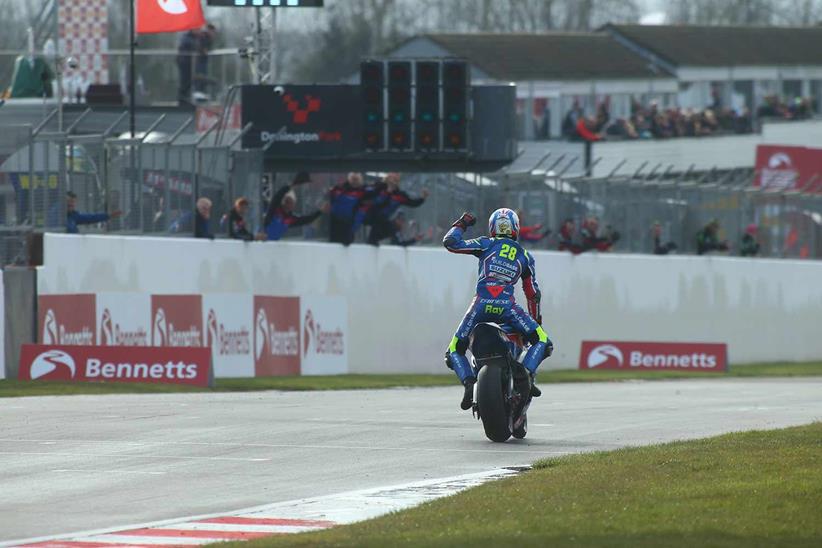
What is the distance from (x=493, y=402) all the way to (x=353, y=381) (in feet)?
45.2

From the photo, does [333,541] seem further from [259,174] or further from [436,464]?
[259,174]

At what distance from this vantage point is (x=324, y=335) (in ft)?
104

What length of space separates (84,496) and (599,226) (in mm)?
28115

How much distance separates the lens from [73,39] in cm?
3916

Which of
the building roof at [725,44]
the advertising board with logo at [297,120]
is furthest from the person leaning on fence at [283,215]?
the building roof at [725,44]

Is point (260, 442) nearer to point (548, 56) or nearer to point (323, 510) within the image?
point (323, 510)

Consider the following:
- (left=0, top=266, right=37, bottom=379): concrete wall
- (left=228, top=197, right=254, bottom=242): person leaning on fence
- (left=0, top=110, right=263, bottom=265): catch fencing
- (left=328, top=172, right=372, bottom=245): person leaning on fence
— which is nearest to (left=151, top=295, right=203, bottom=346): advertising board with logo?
(left=0, top=110, right=263, bottom=265): catch fencing

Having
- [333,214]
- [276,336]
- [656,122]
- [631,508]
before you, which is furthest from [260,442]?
[656,122]

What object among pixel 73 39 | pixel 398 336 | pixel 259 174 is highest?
pixel 73 39

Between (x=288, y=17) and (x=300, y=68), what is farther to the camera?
(x=288, y=17)

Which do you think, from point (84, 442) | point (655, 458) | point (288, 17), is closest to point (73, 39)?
point (84, 442)

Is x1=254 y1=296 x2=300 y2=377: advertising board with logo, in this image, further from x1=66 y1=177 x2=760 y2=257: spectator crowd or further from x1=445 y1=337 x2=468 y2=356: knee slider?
x1=445 y1=337 x2=468 y2=356: knee slider

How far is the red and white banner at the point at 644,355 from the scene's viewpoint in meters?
37.7

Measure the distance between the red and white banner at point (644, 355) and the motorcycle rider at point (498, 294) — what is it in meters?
21.5
